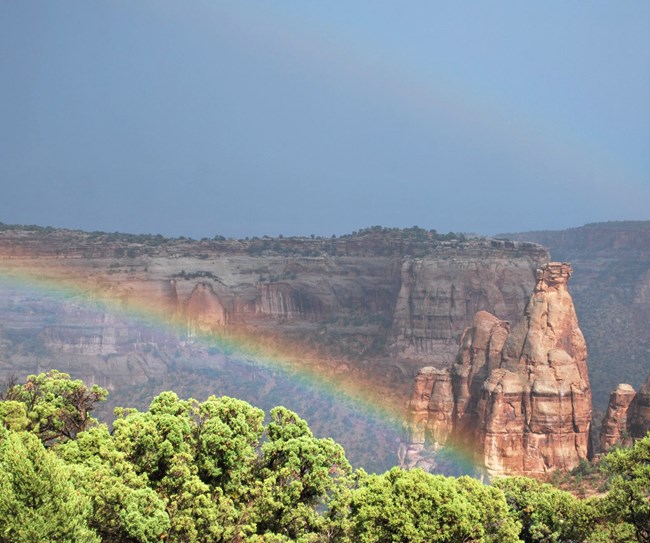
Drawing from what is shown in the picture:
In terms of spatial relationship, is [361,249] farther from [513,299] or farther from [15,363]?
[15,363]

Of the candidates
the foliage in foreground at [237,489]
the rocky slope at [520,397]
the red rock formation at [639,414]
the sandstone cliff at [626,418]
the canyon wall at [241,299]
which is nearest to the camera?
the foliage in foreground at [237,489]

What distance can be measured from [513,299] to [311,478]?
7186cm

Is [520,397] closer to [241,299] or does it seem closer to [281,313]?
[281,313]

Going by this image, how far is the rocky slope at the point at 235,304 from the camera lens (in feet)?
332

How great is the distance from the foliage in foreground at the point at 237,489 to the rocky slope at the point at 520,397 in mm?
27257

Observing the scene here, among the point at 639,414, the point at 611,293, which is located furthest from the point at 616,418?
the point at 611,293

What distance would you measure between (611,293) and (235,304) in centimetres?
5075

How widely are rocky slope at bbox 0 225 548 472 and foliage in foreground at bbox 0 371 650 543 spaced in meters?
59.5

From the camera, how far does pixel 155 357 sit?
10556cm

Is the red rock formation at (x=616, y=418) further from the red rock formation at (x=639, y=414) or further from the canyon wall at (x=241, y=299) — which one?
the canyon wall at (x=241, y=299)

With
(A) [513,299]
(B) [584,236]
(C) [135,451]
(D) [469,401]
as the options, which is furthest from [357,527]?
(B) [584,236]

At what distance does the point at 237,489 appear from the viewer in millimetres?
32594

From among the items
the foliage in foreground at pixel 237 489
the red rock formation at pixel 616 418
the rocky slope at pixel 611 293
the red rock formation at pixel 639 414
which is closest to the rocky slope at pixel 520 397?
the red rock formation at pixel 616 418

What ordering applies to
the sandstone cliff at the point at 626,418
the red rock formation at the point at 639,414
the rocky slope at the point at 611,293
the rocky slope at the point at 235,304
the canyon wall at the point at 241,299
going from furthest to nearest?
1. the rocky slope at the point at 611,293
2. the canyon wall at the point at 241,299
3. the rocky slope at the point at 235,304
4. the sandstone cliff at the point at 626,418
5. the red rock formation at the point at 639,414
